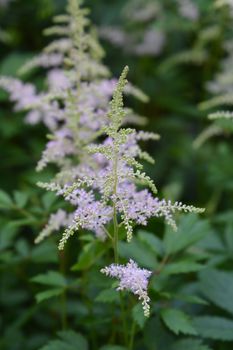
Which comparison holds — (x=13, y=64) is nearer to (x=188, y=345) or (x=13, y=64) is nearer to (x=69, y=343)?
(x=69, y=343)

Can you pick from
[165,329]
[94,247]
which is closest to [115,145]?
[94,247]

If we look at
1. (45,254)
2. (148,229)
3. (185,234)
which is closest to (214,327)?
(185,234)

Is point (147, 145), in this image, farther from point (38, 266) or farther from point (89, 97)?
point (89, 97)

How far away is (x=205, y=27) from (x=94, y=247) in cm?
302

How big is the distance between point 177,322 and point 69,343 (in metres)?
0.51

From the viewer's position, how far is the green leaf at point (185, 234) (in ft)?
8.54

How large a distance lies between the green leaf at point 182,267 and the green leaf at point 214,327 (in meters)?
0.28

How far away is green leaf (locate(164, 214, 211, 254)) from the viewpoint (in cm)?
260

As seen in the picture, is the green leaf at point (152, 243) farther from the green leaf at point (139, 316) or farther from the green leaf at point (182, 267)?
the green leaf at point (139, 316)

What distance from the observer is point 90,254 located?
2.31 meters

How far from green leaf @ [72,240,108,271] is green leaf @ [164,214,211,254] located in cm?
41

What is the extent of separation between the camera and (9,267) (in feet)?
10.4

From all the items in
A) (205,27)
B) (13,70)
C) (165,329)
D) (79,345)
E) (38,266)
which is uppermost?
(205,27)

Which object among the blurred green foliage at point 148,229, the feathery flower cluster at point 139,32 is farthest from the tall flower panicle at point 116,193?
the feathery flower cluster at point 139,32
